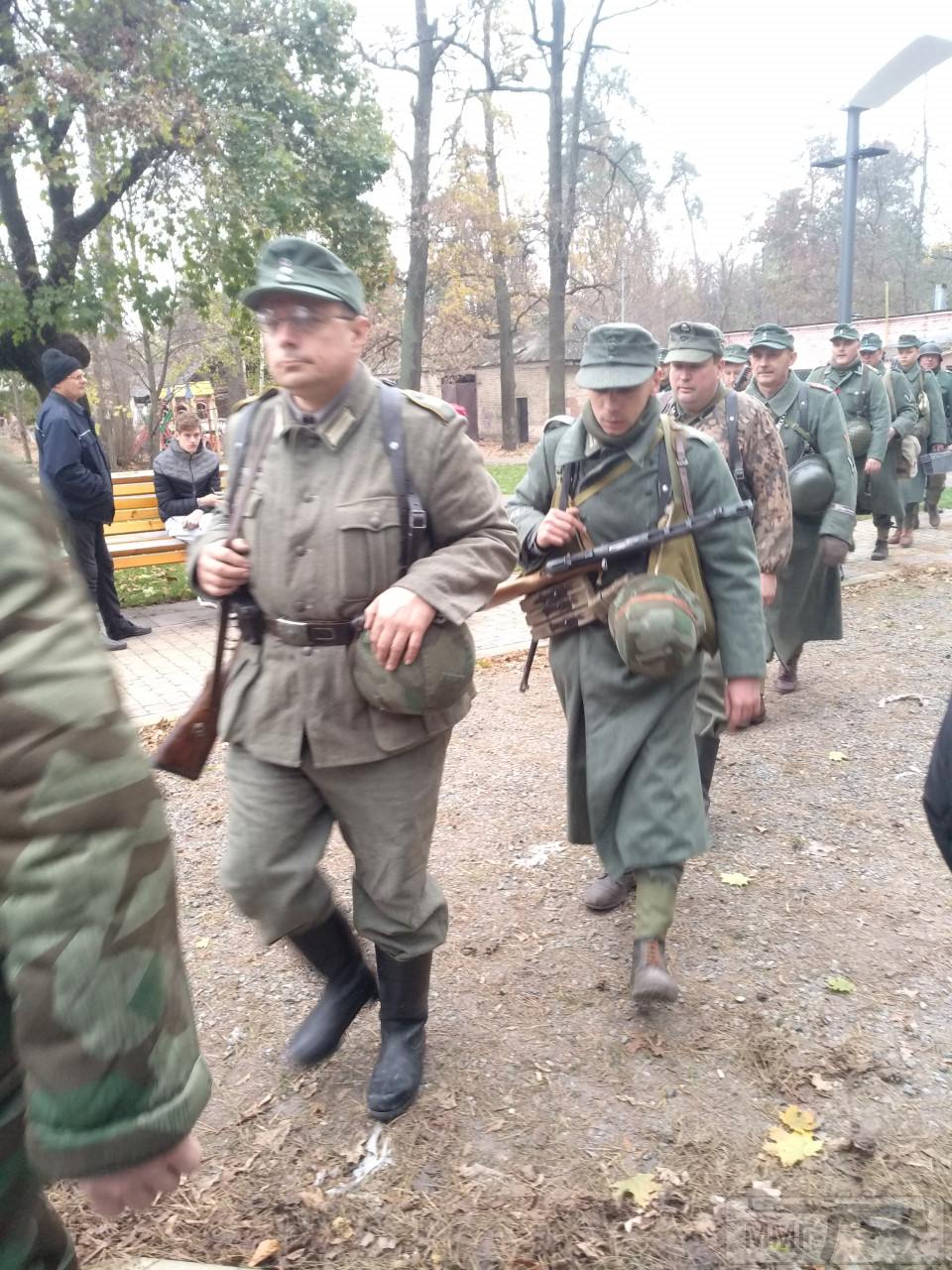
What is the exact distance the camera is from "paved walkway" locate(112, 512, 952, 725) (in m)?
6.34

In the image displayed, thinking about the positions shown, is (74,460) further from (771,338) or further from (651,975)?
(651,975)

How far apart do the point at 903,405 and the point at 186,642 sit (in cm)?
726

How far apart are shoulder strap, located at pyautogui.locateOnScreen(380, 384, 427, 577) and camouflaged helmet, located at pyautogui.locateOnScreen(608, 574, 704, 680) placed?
80 cm

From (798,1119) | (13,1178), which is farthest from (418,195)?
(13,1178)

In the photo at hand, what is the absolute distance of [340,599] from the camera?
234 centimetres

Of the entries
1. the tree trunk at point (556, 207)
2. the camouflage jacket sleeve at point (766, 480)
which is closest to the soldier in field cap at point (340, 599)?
the camouflage jacket sleeve at point (766, 480)

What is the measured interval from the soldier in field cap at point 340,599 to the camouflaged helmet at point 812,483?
339cm

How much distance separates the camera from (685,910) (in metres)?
3.65

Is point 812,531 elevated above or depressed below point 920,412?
below

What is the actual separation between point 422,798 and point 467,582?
56cm

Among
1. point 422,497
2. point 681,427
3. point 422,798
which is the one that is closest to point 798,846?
point 681,427

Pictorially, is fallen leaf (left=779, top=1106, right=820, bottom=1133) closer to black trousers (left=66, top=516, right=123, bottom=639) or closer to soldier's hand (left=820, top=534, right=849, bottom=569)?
soldier's hand (left=820, top=534, right=849, bottom=569)

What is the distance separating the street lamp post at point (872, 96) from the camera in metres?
9.85

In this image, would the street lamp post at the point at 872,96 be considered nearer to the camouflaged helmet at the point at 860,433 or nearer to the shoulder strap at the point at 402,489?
the camouflaged helmet at the point at 860,433
